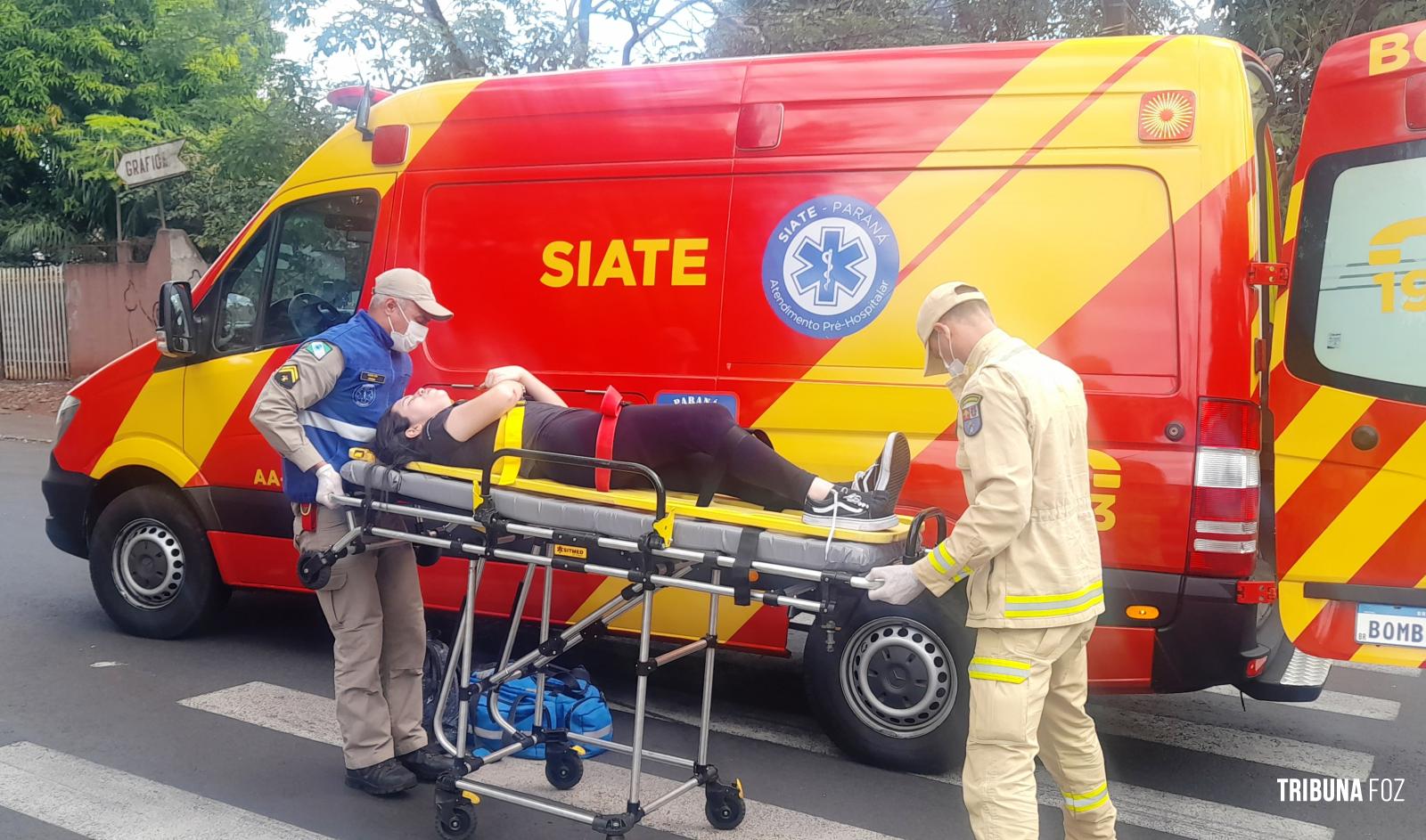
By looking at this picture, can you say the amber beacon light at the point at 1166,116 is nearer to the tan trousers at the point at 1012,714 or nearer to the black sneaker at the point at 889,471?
the black sneaker at the point at 889,471

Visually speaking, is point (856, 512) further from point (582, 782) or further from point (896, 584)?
point (582, 782)

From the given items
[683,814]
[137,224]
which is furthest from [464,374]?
[137,224]

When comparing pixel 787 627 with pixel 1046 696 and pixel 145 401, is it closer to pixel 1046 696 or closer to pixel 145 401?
pixel 1046 696

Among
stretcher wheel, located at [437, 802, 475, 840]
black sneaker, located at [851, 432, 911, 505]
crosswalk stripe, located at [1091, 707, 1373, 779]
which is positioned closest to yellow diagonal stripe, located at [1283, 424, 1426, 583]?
crosswalk stripe, located at [1091, 707, 1373, 779]

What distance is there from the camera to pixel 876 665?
4.43 m

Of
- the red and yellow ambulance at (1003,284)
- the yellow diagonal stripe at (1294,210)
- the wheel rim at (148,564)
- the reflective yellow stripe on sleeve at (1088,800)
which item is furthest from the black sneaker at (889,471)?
the wheel rim at (148,564)

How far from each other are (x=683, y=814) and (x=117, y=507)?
3599 mm

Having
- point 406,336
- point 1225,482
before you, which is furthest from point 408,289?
point 1225,482

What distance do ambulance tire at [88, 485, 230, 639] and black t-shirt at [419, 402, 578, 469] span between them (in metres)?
2.26

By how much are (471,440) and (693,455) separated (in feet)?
2.82

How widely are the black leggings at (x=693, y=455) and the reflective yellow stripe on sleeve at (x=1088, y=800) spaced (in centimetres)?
121

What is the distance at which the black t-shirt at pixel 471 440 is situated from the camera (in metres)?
4.11

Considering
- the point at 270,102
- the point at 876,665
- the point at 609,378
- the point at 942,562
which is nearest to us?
the point at 942,562

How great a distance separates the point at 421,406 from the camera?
Answer: 4230 millimetres
